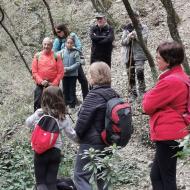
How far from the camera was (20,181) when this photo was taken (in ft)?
20.6

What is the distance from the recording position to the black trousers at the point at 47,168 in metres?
5.04

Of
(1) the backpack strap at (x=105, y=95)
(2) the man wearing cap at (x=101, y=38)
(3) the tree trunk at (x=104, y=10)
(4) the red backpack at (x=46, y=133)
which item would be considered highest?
(3) the tree trunk at (x=104, y=10)

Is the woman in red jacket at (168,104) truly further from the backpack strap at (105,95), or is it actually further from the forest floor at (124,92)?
the backpack strap at (105,95)

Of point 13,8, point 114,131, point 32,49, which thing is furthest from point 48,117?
point 13,8

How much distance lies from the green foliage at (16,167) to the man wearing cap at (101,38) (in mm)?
2353

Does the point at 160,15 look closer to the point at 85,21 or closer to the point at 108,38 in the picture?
the point at 85,21

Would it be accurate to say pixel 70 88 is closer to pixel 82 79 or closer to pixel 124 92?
pixel 82 79

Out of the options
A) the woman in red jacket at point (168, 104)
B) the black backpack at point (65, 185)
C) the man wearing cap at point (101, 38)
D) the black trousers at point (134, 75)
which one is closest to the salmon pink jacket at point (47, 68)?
the man wearing cap at point (101, 38)

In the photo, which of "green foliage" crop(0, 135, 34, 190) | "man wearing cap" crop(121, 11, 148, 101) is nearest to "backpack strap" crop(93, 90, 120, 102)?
"green foliage" crop(0, 135, 34, 190)

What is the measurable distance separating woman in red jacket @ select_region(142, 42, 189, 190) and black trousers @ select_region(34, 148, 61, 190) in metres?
1.23

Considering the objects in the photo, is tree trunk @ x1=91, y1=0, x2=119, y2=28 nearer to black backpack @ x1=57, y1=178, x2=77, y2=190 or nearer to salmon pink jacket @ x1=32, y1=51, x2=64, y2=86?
salmon pink jacket @ x1=32, y1=51, x2=64, y2=86

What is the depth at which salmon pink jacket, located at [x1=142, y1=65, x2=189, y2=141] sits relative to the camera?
4.21 meters

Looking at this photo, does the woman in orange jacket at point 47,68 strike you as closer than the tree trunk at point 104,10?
Yes

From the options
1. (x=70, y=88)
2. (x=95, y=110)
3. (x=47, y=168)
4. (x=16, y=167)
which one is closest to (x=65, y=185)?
(x=47, y=168)
